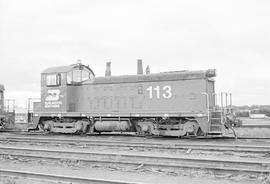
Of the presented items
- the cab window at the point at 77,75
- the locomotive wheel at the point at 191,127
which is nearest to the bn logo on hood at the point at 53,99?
the cab window at the point at 77,75

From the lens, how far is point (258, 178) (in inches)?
263

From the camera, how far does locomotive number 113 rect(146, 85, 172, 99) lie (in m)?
15.5

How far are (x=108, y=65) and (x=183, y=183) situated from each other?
42.3ft

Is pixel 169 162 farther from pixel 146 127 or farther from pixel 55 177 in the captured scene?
pixel 146 127

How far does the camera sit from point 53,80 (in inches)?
692

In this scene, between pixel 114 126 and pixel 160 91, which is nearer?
pixel 160 91

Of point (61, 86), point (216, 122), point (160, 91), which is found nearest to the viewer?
point (216, 122)

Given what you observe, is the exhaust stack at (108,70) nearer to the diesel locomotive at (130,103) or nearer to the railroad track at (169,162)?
the diesel locomotive at (130,103)

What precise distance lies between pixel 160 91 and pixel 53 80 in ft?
18.9

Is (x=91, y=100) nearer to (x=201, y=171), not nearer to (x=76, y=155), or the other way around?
(x=76, y=155)

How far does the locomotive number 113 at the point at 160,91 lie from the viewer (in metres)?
15.5

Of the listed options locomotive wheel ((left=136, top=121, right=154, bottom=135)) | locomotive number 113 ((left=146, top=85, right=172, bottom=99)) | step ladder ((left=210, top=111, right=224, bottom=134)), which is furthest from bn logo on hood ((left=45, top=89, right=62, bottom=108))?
step ladder ((left=210, top=111, right=224, bottom=134))

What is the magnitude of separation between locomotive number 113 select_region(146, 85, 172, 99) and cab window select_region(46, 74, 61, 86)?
480 centimetres

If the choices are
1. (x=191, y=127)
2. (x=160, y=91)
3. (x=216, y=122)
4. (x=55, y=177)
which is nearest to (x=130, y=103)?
(x=160, y=91)
